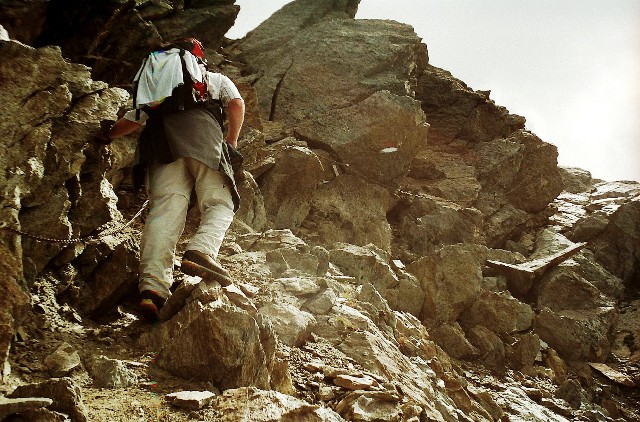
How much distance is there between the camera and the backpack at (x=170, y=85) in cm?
465

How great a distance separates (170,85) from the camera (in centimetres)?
464

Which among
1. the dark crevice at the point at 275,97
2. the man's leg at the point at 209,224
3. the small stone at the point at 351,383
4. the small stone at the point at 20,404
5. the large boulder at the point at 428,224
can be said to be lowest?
the small stone at the point at 20,404

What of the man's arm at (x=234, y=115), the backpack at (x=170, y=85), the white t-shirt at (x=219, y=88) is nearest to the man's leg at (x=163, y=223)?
the backpack at (x=170, y=85)

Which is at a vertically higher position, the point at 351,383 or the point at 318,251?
the point at 318,251

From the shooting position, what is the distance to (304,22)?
26.2m

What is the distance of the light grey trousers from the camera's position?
4125mm

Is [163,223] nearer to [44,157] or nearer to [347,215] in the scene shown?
[44,157]

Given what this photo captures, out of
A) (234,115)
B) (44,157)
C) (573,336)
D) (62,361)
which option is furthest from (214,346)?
(573,336)

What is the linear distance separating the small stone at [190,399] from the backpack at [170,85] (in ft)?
10.2

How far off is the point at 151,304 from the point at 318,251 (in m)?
6.29

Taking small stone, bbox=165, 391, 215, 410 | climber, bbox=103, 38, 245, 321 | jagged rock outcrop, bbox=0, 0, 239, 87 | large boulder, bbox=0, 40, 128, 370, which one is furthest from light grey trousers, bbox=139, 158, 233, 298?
jagged rock outcrop, bbox=0, 0, 239, 87

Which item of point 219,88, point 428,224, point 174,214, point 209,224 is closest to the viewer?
point 174,214

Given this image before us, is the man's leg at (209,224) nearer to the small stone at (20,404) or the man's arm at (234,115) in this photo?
the man's arm at (234,115)

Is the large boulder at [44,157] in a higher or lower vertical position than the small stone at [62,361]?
higher
